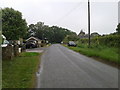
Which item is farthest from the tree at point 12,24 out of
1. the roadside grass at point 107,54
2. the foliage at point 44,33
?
the foliage at point 44,33

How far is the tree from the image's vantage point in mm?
45953

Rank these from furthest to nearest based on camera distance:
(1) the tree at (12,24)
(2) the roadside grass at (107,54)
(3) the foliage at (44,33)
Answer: (3) the foliage at (44,33) < (1) the tree at (12,24) < (2) the roadside grass at (107,54)

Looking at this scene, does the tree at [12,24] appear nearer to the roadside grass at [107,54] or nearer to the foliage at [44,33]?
the roadside grass at [107,54]

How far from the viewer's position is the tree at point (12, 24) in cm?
4595

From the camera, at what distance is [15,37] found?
47844 mm

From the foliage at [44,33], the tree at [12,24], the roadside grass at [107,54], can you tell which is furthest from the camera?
the foliage at [44,33]

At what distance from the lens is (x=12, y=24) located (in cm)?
4800

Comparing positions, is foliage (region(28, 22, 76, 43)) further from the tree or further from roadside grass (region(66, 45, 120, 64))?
roadside grass (region(66, 45, 120, 64))

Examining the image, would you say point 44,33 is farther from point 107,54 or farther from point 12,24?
point 107,54

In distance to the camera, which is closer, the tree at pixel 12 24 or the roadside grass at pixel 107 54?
the roadside grass at pixel 107 54

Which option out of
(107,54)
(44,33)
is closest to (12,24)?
(107,54)

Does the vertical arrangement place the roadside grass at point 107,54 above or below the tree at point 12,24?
below

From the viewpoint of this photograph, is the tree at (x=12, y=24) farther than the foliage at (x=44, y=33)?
No

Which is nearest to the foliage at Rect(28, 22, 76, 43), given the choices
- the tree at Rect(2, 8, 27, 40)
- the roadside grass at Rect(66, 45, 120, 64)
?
the tree at Rect(2, 8, 27, 40)
